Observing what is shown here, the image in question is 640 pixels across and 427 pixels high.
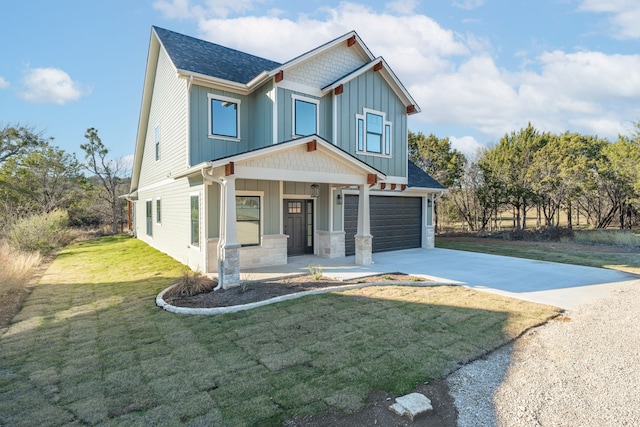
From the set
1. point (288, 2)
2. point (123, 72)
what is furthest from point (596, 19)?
point (123, 72)

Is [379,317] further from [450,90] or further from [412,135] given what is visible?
[450,90]

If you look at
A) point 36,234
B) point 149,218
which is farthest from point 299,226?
point 36,234

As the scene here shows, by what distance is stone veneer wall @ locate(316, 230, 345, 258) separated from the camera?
12.1 m

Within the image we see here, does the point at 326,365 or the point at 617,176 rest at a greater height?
the point at 617,176

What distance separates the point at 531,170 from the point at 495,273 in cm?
1450

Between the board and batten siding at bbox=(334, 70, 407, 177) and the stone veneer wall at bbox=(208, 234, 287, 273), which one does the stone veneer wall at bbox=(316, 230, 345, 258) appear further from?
the board and batten siding at bbox=(334, 70, 407, 177)

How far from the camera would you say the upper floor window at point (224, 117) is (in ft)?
34.2

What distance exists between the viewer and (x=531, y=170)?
20812mm

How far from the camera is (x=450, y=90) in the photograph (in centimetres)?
3192

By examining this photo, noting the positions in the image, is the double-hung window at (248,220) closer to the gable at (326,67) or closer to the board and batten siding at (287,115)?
the board and batten siding at (287,115)

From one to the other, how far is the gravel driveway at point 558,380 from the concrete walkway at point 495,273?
1.72 meters

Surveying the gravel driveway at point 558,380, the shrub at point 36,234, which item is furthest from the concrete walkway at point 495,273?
the shrub at point 36,234

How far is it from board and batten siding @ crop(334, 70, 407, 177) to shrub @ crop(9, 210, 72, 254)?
13733 millimetres

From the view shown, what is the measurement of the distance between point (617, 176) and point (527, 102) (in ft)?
43.7
